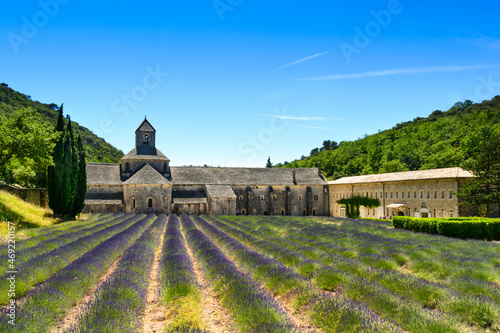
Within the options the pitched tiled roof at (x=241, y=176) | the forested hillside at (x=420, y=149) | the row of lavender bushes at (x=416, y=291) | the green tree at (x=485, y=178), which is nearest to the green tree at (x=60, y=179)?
the pitched tiled roof at (x=241, y=176)

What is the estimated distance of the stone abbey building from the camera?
114 ft

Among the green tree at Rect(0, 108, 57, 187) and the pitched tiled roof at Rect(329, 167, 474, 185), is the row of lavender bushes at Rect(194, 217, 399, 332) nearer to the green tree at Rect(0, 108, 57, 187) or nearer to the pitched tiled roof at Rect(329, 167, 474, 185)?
the green tree at Rect(0, 108, 57, 187)

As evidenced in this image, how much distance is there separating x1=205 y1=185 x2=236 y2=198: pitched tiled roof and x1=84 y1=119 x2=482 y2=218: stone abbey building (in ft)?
0.43

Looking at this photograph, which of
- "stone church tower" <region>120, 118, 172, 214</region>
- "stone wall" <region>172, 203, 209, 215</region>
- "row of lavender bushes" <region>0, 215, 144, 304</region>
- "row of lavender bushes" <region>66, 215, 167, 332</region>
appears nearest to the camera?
"row of lavender bushes" <region>66, 215, 167, 332</region>

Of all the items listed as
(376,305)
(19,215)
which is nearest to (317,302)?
(376,305)

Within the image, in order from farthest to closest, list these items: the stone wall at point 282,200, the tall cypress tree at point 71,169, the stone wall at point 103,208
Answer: the stone wall at point 282,200 → the stone wall at point 103,208 → the tall cypress tree at point 71,169

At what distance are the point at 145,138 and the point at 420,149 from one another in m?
54.9

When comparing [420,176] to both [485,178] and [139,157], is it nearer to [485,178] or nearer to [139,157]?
[485,178]

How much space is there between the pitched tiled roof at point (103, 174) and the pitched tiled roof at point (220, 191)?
11681 millimetres

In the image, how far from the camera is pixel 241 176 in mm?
49312

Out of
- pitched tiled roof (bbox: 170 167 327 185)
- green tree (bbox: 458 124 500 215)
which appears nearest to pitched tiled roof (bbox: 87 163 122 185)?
pitched tiled roof (bbox: 170 167 327 185)

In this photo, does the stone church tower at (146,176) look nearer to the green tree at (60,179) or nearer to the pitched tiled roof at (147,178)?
the pitched tiled roof at (147,178)

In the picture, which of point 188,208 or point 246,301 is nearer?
point 246,301

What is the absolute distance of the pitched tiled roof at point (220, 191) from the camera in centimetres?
4198
